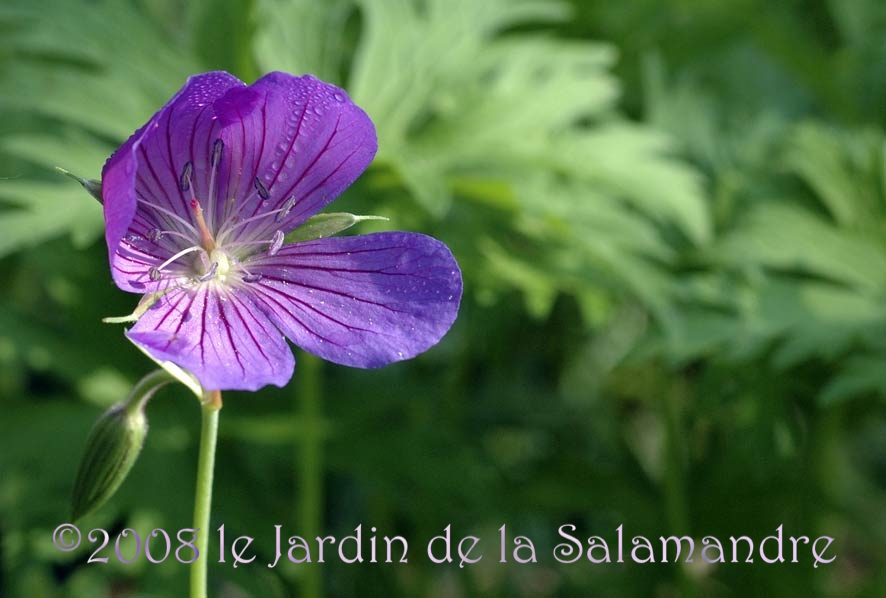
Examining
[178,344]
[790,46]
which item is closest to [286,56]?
[178,344]

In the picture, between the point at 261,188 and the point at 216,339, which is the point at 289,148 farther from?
the point at 216,339

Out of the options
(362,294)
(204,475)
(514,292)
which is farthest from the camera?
(514,292)

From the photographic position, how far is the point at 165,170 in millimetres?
1172

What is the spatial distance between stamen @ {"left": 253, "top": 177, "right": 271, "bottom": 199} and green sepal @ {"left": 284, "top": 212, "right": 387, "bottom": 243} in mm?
49

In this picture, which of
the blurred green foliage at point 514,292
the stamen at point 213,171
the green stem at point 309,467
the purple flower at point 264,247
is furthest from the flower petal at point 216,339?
the green stem at point 309,467

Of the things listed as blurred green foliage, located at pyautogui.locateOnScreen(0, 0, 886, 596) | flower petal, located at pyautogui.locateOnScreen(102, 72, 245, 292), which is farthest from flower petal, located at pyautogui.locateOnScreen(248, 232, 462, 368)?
blurred green foliage, located at pyautogui.locateOnScreen(0, 0, 886, 596)

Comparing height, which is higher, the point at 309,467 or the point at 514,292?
the point at 514,292

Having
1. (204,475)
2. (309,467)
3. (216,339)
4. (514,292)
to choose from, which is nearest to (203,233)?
(216,339)

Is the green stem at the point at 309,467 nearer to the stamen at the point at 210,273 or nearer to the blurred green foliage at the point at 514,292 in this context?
the blurred green foliage at the point at 514,292

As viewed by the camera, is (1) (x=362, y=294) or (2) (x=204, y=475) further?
(1) (x=362, y=294)

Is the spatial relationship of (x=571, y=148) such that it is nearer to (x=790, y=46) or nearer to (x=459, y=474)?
(x=459, y=474)

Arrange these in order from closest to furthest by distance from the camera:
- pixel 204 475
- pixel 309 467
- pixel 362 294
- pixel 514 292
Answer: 1. pixel 204 475
2. pixel 362 294
3. pixel 309 467
4. pixel 514 292

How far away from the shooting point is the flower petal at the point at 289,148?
112 centimetres

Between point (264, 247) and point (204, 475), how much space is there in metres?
0.30
